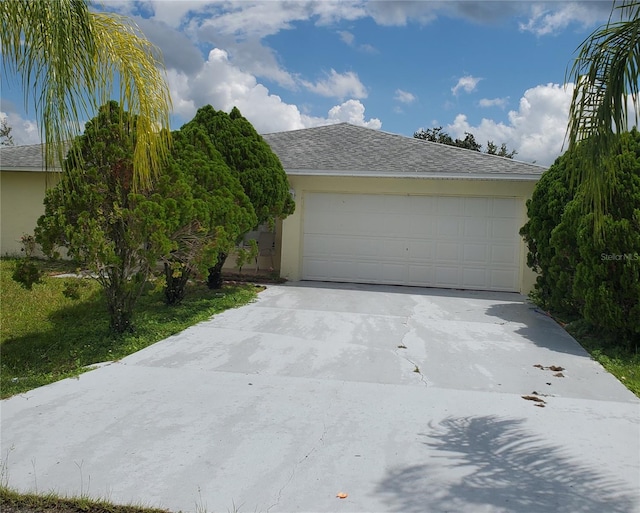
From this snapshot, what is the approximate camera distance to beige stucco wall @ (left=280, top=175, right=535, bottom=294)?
1177 cm

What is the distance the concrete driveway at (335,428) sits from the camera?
3.11 meters

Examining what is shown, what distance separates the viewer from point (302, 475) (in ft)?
10.9

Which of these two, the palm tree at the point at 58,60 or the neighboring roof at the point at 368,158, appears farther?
the neighboring roof at the point at 368,158

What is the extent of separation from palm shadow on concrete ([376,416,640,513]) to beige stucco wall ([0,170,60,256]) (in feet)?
45.9

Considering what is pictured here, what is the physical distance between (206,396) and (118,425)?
896mm

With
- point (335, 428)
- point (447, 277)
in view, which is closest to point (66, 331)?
point (335, 428)

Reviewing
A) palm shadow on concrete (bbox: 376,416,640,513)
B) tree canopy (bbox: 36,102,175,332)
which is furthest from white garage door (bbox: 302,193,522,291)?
palm shadow on concrete (bbox: 376,416,640,513)

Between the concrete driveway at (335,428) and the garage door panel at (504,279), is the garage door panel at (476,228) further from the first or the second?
the concrete driveway at (335,428)

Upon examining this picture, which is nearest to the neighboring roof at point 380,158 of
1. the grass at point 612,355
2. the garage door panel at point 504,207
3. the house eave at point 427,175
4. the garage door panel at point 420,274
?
the house eave at point 427,175

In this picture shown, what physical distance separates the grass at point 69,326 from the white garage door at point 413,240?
2736 mm

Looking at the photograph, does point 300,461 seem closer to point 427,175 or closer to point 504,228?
point 427,175

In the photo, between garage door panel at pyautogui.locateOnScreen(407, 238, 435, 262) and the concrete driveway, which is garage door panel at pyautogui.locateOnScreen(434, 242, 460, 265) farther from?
the concrete driveway

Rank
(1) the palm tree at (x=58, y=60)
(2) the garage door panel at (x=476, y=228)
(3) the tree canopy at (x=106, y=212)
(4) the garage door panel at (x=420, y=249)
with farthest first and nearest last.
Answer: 1. (4) the garage door panel at (x=420, y=249)
2. (2) the garage door panel at (x=476, y=228)
3. (3) the tree canopy at (x=106, y=212)
4. (1) the palm tree at (x=58, y=60)

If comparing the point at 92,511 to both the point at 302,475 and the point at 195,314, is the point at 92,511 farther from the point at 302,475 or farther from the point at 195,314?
the point at 195,314
